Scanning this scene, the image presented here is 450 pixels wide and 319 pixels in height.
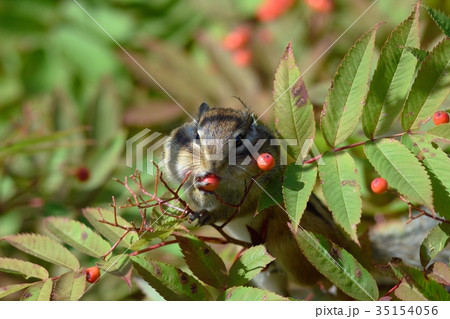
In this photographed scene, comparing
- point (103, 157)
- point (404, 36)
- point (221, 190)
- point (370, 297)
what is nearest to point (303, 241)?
point (370, 297)

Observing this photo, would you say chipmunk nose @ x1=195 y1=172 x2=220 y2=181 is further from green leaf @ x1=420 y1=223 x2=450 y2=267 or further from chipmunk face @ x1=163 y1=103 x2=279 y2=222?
green leaf @ x1=420 y1=223 x2=450 y2=267

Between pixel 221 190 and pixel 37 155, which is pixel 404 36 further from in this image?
pixel 37 155

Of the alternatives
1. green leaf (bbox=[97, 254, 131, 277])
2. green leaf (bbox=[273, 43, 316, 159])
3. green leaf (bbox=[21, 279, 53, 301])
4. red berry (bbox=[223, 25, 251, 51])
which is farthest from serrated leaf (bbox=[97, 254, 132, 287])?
red berry (bbox=[223, 25, 251, 51])

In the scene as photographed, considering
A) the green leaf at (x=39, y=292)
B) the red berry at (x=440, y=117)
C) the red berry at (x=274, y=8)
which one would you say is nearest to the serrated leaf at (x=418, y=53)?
the red berry at (x=440, y=117)

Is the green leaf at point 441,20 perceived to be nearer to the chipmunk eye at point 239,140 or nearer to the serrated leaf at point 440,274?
the serrated leaf at point 440,274

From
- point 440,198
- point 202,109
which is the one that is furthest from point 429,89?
point 202,109

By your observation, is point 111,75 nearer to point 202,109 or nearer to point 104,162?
point 104,162
